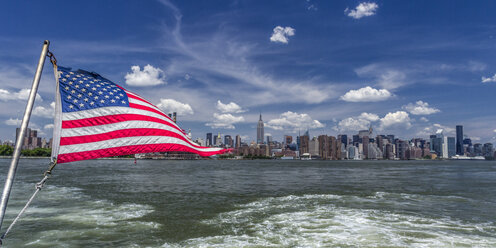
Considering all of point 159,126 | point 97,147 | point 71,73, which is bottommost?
point 97,147

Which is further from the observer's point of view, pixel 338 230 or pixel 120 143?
pixel 338 230

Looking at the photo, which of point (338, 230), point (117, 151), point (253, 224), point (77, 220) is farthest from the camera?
point (77, 220)

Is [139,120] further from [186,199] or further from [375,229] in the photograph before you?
[186,199]

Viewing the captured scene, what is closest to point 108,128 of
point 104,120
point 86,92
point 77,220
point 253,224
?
point 104,120

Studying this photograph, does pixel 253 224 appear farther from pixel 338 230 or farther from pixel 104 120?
pixel 104 120

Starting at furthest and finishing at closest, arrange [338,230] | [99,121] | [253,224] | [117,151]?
1. [253,224]
2. [338,230]
3. [117,151]
4. [99,121]

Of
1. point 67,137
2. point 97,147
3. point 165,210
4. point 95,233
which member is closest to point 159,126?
point 97,147
